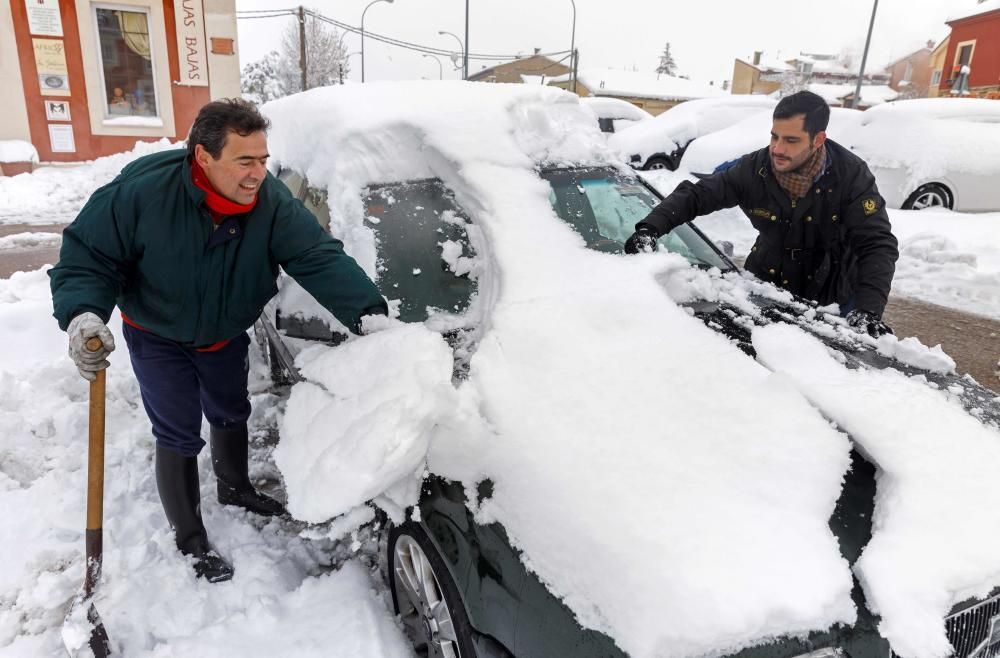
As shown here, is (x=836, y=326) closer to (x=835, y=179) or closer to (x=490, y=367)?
(x=835, y=179)

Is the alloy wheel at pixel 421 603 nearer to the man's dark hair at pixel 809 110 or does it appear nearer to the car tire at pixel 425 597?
the car tire at pixel 425 597

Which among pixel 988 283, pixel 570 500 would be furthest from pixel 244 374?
pixel 988 283

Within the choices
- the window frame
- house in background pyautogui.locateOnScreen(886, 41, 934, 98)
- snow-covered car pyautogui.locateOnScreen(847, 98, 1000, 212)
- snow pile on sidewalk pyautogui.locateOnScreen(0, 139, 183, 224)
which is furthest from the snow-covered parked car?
house in background pyautogui.locateOnScreen(886, 41, 934, 98)

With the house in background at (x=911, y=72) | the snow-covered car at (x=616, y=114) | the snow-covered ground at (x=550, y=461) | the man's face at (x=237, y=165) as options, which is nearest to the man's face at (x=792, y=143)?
the snow-covered ground at (x=550, y=461)

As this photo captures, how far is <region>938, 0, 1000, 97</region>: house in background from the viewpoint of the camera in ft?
87.5

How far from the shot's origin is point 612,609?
4.49 feet

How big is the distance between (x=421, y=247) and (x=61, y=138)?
13.1 meters

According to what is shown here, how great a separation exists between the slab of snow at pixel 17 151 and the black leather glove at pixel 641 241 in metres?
12.6

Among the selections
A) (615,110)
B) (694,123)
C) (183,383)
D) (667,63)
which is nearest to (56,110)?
(615,110)

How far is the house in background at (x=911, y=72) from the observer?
139 ft

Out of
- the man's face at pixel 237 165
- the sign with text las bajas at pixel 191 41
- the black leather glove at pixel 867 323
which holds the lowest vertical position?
the black leather glove at pixel 867 323

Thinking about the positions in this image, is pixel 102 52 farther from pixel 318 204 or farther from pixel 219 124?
pixel 219 124

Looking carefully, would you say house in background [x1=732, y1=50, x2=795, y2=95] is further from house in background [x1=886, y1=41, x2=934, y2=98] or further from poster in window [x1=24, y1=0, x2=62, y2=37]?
poster in window [x1=24, y1=0, x2=62, y2=37]

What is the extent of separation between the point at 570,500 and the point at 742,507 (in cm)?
39
